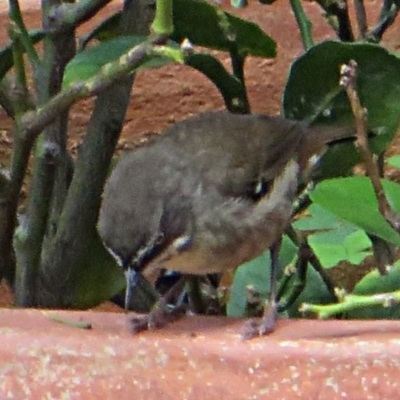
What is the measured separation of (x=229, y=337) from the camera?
1.01 meters

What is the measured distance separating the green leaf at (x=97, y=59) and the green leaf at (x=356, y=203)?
0.24m

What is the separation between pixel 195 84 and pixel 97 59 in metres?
0.96

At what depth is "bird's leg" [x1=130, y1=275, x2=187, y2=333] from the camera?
1.09m

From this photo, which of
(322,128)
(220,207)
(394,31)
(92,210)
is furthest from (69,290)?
(394,31)

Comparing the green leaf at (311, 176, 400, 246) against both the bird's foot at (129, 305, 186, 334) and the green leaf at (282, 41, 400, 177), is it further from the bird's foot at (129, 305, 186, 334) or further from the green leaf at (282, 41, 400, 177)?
the bird's foot at (129, 305, 186, 334)

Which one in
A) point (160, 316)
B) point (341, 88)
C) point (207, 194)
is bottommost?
point (160, 316)

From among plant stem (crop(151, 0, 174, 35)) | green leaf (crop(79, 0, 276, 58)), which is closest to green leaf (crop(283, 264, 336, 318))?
green leaf (crop(79, 0, 276, 58))

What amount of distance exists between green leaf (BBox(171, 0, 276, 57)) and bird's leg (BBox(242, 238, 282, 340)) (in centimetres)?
26

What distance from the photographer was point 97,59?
118cm

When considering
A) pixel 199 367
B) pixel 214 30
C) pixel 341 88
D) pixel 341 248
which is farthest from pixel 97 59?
pixel 341 248

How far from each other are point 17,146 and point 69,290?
322 mm

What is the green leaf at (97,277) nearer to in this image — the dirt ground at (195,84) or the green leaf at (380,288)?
the green leaf at (380,288)

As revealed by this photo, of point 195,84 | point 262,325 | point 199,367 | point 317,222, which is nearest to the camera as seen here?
point 199,367

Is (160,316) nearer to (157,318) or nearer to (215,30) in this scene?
(157,318)
